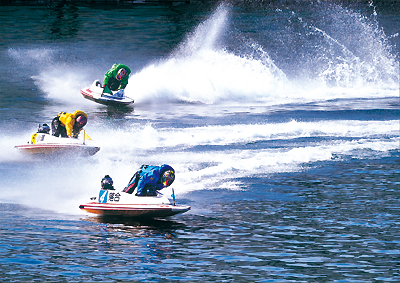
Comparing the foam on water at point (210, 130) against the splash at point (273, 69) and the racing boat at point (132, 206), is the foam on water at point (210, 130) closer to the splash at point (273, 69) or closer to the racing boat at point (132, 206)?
the splash at point (273, 69)

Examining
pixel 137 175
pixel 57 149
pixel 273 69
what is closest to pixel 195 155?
pixel 57 149

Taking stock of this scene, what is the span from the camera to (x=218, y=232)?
56.4ft

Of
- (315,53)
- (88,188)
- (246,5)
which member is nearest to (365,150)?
(88,188)

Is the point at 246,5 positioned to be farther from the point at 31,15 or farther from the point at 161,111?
the point at 161,111

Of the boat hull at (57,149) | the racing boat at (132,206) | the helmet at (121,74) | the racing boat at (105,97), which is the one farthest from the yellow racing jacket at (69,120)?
the racing boat at (105,97)

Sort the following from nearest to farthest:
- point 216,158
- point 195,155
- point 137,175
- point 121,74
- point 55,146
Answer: point 137,175 < point 55,146 < point 216,158 < point 195,155 < point 121,74

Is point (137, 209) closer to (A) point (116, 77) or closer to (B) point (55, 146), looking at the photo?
(B) point (55, 146)

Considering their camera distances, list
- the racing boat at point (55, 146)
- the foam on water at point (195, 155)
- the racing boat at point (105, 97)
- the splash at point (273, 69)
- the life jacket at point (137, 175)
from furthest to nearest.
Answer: the splash at point (273, 69)
the racing boat at point (105, 97)
the racing boat at point (55, 146)
the foam on water at point (195, 155)
the life jacket at point (137, 175)

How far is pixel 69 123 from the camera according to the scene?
2527cm

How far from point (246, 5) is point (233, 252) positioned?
3333 inches

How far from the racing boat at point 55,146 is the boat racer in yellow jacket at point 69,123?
1.13 ft

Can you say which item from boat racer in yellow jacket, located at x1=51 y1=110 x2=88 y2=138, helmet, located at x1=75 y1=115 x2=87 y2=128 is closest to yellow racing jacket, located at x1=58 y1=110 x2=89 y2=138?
boat racer in yellow jacket, located at x1=51 y1=110 x2=88 y2=138

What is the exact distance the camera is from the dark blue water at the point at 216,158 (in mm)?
15164

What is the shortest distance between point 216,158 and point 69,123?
19.4 feet
